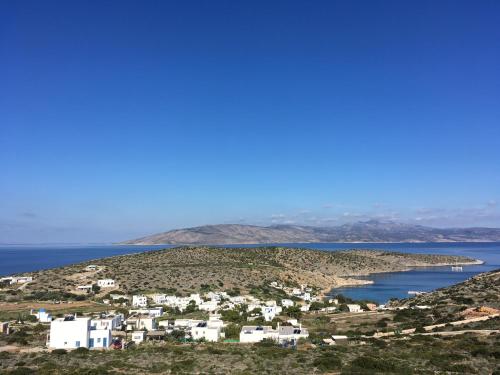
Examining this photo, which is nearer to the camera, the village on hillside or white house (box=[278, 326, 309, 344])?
the village on hillside

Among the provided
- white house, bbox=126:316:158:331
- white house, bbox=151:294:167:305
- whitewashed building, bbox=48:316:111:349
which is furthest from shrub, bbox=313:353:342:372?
white house, bbox=151:294:167:305

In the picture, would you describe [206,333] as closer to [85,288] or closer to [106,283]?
[85,288]

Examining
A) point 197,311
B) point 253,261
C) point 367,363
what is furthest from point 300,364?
point 253,261

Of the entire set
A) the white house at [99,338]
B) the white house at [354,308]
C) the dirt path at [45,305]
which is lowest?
the white house at [354,308]

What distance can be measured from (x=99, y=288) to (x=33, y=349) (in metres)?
41.6

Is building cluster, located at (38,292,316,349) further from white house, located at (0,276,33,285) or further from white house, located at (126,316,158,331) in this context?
white house, located at (0,276,33,285)

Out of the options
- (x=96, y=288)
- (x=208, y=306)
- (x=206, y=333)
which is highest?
(x=206, y=333)

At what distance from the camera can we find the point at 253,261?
4444 inches

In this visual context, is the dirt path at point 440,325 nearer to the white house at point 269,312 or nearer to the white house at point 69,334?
the white house at point 269,312

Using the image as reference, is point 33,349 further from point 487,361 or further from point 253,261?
point 253,261

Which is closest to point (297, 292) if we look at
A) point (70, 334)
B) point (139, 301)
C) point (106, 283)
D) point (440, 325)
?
point (139, 301)

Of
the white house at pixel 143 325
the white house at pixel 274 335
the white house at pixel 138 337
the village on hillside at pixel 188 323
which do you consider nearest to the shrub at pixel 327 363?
the village on hillside at pixel 188 323

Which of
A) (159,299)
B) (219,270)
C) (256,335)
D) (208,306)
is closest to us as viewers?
(256,335)

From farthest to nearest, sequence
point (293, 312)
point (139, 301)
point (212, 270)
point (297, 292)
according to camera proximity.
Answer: point (212, 270)
point (297, 292)
point (139, 301)
point (293, 312)
